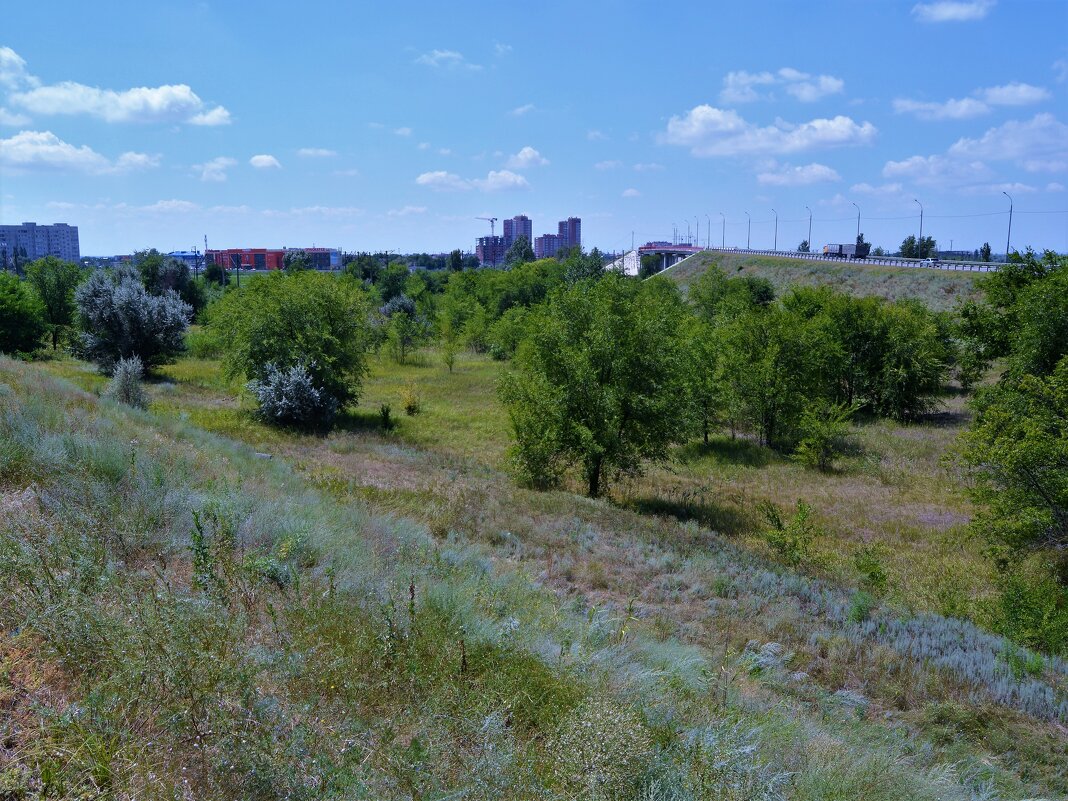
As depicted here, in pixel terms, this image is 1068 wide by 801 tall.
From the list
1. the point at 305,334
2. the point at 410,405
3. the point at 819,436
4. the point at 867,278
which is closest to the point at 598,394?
the point at 819,436

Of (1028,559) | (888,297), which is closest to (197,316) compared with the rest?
(888,297)

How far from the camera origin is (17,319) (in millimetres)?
→ 39938

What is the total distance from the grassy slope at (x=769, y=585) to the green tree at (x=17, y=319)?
2304 centimetres

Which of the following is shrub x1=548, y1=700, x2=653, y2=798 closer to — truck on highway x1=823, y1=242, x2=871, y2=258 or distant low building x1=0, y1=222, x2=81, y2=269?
truck on highway x1=823, y1=242, x2=871, y2=258

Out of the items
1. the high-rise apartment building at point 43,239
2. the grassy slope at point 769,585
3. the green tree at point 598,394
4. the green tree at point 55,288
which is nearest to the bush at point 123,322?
the grassy slope at point 769,585

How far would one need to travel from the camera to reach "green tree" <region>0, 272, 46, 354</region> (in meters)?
38.8

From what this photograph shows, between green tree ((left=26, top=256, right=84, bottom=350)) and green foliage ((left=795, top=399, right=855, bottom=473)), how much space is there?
51293mm

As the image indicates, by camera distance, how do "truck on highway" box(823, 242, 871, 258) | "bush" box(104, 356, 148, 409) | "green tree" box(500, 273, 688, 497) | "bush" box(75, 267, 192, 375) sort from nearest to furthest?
"green tree" box(500, 273, 688, 497) < "bush" box(104, 356, 148, 409) < "bush" box(75, 267, 192, 375) < "truck on highway" box(823, 242, 871, 258)

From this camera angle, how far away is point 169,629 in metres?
3.73

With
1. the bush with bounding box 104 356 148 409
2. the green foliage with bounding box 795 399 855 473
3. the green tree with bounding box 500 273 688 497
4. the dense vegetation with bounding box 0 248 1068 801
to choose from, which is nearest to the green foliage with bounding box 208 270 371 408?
the dense vegetation with bounding box 0 248 1068 801

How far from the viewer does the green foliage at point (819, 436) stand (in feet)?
83.7

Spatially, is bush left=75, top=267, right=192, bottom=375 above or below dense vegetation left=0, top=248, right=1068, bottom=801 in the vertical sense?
above

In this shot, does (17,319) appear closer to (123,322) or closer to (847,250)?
(123,322)

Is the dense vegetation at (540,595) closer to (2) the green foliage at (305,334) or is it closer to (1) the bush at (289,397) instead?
(1) the bush at (289,397)
